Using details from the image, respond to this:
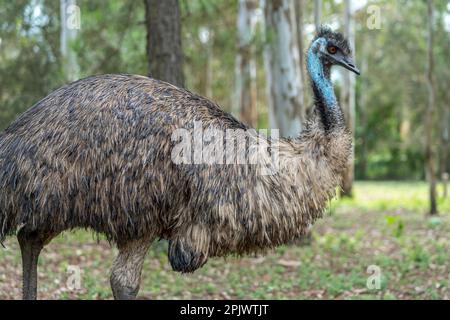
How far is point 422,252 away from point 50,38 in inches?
275

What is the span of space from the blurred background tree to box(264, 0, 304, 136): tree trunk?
0.7 inches

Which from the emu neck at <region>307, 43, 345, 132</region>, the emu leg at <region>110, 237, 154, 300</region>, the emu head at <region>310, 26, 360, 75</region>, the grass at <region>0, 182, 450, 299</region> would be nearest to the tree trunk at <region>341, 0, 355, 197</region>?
the grass at <region>0, 182, 450, 299</region>

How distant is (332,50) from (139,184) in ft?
5.55

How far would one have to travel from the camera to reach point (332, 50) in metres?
4.86

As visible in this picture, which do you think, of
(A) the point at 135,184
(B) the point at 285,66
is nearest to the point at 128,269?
(A) the point at 135,184

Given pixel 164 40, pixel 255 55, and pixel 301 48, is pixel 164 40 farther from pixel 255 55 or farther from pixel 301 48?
pixel 255 55

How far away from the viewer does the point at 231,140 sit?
4.48 m

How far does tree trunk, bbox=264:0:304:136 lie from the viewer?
959 cm

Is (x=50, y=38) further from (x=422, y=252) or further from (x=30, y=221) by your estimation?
(x=30, y=221)

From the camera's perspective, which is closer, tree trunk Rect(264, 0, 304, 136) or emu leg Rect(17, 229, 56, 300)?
emu leg Rect(17, 229, 56, 300)

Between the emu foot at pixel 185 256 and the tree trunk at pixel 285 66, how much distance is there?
536 cm

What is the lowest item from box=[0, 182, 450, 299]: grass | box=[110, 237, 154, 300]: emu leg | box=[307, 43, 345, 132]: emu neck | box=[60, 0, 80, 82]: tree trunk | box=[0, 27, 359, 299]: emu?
box=[0, 182, 450, 299]: grass

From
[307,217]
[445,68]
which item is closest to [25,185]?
[307,217]

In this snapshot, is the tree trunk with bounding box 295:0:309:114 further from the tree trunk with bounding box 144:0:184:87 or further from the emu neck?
the emu neck
